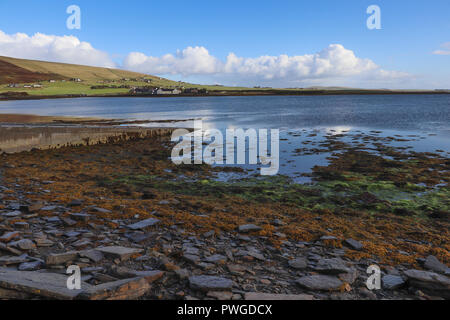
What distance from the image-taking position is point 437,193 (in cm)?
1498

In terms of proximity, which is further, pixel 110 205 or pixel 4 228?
pixel 110 205

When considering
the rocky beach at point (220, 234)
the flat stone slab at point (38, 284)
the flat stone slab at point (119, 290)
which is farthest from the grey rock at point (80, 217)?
the flat stone slab at point (119, 290)

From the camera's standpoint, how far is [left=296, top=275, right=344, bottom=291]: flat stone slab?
19.4 ft

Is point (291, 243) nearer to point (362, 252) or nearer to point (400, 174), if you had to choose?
point (362, 252)

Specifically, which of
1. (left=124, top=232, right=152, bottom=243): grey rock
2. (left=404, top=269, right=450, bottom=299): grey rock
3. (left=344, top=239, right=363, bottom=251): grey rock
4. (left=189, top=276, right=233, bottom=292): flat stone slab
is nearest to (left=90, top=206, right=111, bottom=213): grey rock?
(left=124, top=232, right=152, bottom=243): grey rock

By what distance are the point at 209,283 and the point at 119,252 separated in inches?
97.0

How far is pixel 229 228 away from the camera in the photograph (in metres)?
9.27

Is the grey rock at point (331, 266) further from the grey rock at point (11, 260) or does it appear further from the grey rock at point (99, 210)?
the grey rock at point (99, 210)

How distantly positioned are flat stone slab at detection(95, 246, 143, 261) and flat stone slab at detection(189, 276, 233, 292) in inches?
73.0

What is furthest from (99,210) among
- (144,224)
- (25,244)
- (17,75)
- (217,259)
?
(17,75)

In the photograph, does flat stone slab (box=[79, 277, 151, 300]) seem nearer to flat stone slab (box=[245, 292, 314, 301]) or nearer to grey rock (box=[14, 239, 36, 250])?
flat stone slab (box=[245, 292, 314, 301])

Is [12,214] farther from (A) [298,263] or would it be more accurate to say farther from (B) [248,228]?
(A) [298,263]
